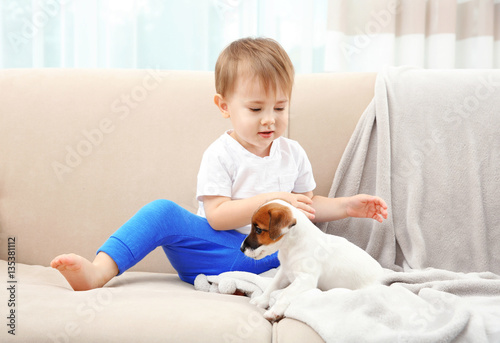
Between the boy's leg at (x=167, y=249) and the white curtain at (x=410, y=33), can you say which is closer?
the boy's leg at (x=167, y=249)

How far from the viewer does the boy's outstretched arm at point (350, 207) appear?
4.02 feet

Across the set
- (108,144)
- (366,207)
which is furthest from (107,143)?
(366,207)

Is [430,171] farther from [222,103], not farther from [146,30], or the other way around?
[146,30]

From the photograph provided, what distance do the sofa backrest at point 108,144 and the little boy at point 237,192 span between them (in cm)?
15

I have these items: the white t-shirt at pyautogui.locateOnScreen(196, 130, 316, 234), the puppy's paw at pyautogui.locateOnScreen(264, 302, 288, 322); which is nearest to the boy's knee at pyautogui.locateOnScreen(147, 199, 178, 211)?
the white t-shirt at pyautogui.locateOnScreen(196, 130, 316, 234)

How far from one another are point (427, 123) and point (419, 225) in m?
0.28

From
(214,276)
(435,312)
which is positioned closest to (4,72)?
(214,276)

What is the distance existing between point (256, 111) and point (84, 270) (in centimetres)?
53

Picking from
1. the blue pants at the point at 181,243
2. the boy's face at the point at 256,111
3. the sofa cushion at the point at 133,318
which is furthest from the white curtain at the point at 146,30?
the sofa cushion at the point at 133,318

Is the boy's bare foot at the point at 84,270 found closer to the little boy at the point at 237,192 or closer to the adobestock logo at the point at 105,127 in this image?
the little boy at the point at 237,192

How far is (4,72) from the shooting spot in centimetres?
153

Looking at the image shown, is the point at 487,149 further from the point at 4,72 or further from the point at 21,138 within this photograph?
the point at 4,72

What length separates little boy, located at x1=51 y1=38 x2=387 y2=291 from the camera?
3.66 ft

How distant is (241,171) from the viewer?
1281mm
